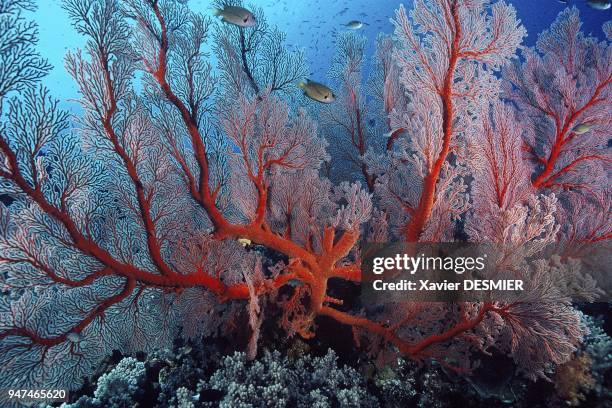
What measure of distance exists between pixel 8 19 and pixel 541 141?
577cm

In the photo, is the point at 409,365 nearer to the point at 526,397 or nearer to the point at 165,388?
the point at 526,397

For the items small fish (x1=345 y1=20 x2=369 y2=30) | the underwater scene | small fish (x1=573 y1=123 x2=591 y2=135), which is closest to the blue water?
small fish (x1=345 y1=20 x2=369 y2=30)

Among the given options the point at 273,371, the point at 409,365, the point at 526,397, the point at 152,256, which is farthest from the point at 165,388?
the point at 526,397

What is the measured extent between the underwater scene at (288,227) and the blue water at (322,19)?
721 inches

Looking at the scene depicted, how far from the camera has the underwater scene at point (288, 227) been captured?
9.05ft

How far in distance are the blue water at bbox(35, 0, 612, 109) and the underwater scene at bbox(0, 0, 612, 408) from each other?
18304 mm

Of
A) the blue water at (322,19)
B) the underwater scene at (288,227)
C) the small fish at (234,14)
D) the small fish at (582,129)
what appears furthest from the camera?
the blue water at (322,19)

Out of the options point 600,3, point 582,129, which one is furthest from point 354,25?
point 582,129

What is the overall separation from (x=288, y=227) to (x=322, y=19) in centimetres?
6256

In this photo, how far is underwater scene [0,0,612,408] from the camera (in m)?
2.76
